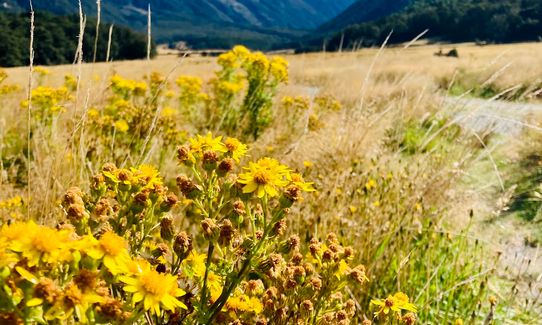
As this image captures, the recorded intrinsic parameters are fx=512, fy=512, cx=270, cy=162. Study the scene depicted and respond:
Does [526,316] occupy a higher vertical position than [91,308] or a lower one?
lower

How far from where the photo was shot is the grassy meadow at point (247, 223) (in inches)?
40.1

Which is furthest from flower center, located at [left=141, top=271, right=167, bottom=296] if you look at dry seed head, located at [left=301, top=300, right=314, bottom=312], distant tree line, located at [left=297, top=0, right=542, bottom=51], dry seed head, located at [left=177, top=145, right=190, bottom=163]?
distant tree line, located at [left=297, top=0, right=542, bottom=51]

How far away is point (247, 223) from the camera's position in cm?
259

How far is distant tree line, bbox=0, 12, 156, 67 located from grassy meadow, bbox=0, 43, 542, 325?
8.12 metres

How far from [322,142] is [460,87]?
8.43 metres

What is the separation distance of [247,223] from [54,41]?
4893cm

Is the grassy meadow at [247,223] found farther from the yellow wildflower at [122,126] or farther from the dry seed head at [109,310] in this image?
the yellow wildflower at [122,126]

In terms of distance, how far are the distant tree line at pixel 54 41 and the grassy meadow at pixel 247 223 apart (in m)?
8.12

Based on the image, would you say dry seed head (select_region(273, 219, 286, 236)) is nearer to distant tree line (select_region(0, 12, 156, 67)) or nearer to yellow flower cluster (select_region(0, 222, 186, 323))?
yellow flower cluster (select_region(0, 222, 186, 323))

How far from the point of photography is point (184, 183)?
4.42 feet

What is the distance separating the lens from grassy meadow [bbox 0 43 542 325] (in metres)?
1.02

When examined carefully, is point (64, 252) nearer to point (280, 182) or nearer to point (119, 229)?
point (119, 229)

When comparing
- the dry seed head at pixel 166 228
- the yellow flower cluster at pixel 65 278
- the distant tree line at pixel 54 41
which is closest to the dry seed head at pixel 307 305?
the dry seed head at pixel 166 228

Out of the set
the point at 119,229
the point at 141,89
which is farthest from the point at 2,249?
the point at 141,89
